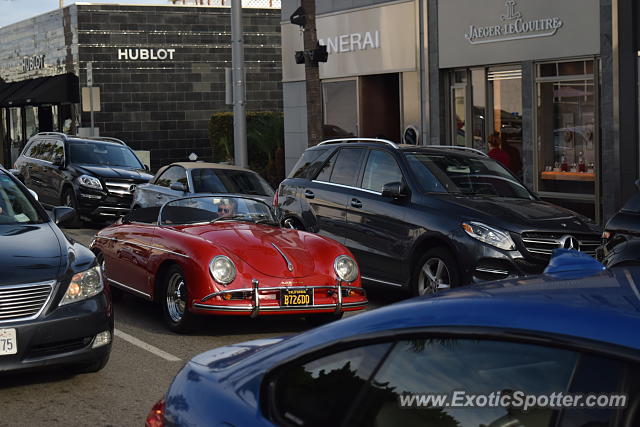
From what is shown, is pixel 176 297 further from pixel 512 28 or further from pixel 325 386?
pixel 512 28

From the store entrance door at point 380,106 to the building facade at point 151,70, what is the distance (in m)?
15.4

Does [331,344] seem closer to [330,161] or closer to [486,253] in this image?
[486,253]

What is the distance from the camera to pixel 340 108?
24.8 metres

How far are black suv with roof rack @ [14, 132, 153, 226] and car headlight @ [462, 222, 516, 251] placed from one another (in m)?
10.9

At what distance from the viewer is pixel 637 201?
31.6 ft

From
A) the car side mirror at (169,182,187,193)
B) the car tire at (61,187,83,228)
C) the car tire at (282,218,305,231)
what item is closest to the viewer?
the car tire at (282,218,305,231)

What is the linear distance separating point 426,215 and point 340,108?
549 inches

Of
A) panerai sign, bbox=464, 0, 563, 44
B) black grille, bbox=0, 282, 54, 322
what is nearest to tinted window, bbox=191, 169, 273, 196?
panerai sign, bbox=464, 0, 563, 44

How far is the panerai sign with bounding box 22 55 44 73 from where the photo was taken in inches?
1610

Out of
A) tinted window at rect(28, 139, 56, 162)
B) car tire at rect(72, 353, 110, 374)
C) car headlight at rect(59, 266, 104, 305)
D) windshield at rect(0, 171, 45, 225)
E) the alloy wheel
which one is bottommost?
car tire at rect(72, 353, 110, 374)

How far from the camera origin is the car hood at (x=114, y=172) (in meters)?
21.0

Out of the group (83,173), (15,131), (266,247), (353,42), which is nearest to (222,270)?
(266,247)

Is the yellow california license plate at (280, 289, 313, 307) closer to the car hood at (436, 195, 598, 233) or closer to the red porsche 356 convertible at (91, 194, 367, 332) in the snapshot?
the red porsche 356 convertible at (91, 194, 367, 332)

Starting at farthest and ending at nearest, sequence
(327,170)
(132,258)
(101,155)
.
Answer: (101,155) < (327,170) < (132,258)
